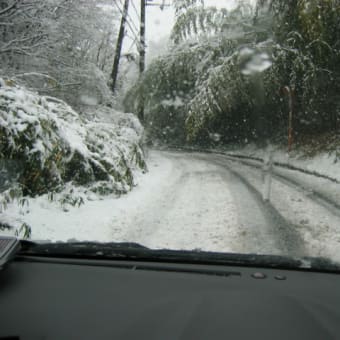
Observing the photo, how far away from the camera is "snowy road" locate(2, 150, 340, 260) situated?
5723 mm

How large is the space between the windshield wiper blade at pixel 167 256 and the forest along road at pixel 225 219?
2367 mm

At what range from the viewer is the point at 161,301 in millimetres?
2287

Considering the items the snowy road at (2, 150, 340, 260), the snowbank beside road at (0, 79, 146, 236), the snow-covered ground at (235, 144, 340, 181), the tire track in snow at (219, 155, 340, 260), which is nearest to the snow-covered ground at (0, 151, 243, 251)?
the snowy road at (2, 150, 340, 260)

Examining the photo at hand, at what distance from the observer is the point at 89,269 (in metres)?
2.86

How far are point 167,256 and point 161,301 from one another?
77cm

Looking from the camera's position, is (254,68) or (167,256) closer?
(167,256)

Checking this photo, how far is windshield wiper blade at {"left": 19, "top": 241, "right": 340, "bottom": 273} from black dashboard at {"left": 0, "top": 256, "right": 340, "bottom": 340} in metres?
0.06

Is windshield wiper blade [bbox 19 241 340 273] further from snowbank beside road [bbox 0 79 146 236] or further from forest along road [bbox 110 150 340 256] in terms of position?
snowbank beside road [bbox 0 79 146 236]

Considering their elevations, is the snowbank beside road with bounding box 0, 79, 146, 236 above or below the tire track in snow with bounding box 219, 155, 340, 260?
above

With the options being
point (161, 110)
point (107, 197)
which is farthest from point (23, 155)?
point (161, 110)

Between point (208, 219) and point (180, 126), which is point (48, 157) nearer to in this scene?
point (208, 219)

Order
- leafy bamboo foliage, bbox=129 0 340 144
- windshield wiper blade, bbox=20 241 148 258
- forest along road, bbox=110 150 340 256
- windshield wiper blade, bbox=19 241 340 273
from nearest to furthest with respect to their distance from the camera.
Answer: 1. windshield wiper blade, bbox=19 241 340 273
2. windshield wiper blade, bbox=20 241 148 258
3. forest along road, bbox=110 150 340 256
4. leafy bamboo foliage, bbox=129 0 340 144

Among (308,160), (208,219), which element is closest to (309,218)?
(208,219)

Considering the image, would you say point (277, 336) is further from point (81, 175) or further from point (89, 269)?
point (81, 175)
